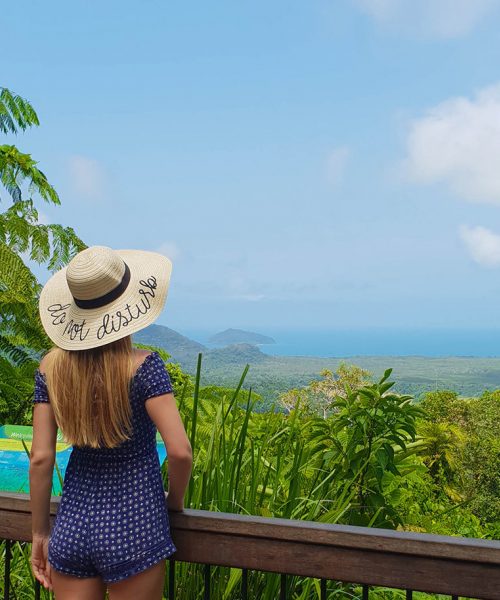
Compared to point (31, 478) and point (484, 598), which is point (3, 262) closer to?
point (31, 478)

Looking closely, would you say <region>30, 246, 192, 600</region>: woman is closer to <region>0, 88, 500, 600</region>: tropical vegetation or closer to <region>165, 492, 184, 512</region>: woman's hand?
<region>165, 492, 184, 512</region>: woman's hand

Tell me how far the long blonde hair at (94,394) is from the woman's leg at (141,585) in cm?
38

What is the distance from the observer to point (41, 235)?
6703mm

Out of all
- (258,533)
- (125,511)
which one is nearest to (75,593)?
(125,511)

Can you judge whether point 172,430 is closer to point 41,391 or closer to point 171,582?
point 41,391

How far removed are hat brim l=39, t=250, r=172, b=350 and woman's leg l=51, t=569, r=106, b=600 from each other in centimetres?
67

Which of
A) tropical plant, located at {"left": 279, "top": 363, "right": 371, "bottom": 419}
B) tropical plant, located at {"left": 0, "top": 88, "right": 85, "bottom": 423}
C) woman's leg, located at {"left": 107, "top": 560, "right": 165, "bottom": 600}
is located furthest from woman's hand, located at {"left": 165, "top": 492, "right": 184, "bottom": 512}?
tropical plant, located at {"left": 279, "top": 363, "right": 371, "bottom": 419}

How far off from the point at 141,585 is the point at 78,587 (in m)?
0.20

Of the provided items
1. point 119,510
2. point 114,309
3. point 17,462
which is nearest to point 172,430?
point 119,510

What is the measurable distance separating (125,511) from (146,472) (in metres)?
0.12

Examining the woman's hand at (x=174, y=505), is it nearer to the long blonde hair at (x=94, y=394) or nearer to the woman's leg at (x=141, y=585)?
the woman's leg at (x=141, y=585)

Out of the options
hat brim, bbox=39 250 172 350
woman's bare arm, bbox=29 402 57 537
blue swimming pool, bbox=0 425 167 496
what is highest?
hat brim, bbox=39 250 172 350

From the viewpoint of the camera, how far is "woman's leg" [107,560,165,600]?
6.57 ft

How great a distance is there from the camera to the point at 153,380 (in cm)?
193
